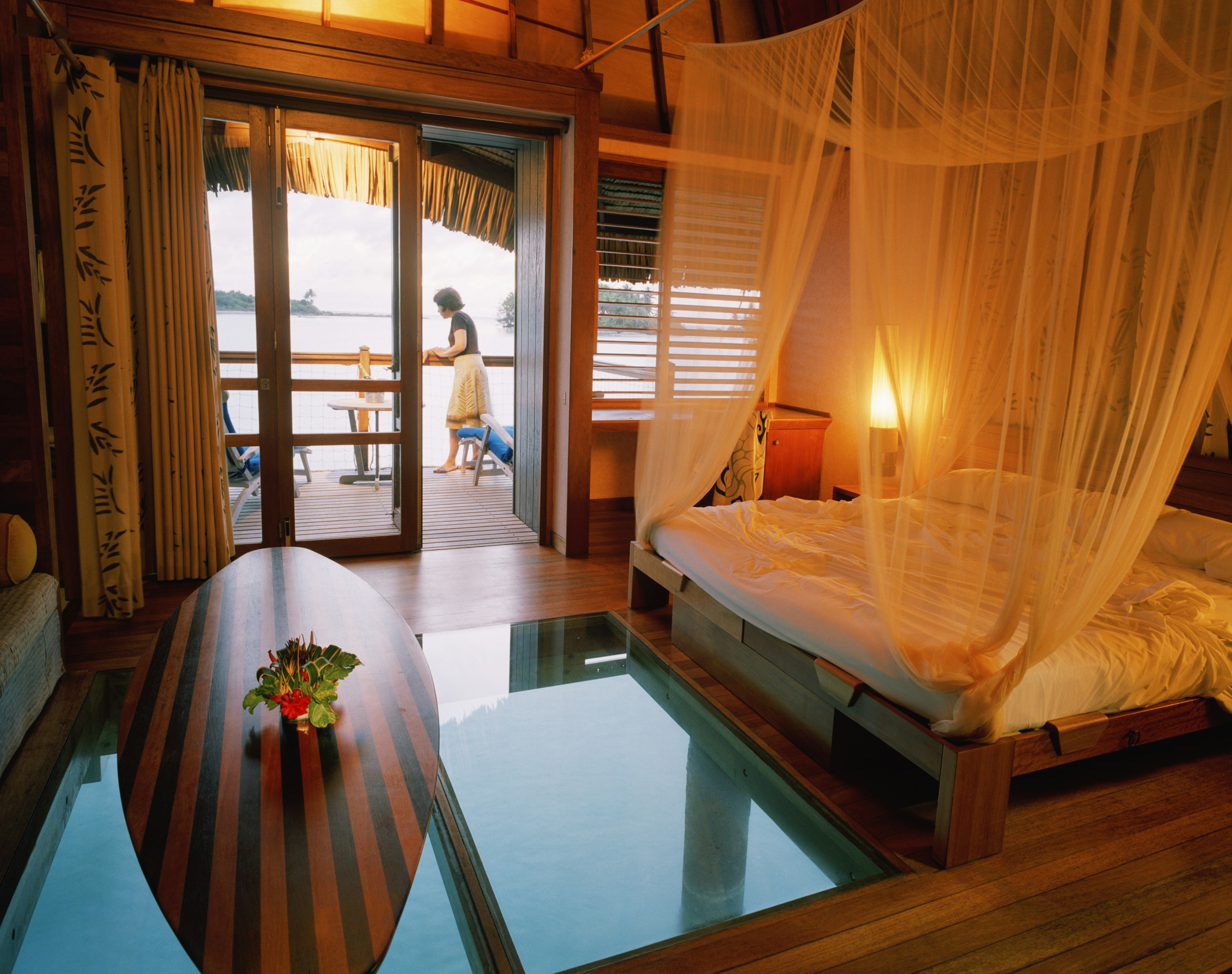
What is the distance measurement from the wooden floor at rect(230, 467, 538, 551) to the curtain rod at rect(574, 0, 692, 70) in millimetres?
2397

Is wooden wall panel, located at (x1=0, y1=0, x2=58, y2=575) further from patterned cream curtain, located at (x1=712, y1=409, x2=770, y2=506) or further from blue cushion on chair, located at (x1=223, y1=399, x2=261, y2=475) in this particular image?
patterned cream curtain, located at (x1=712, y1=409, x2=770, y2=506)

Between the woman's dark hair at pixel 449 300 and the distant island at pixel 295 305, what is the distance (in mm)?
2250

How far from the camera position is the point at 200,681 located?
2.20 m

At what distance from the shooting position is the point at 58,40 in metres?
3.26

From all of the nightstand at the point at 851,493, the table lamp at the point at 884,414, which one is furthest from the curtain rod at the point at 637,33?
the nightstand at the point at 851,493

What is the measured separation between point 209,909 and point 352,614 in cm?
133

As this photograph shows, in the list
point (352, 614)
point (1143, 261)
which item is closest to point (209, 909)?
point (352, 614)

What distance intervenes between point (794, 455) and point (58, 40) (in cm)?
439

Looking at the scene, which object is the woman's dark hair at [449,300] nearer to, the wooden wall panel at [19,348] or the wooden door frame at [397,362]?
the wooden door frame at [397,362]

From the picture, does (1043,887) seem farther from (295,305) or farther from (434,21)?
(434,21)

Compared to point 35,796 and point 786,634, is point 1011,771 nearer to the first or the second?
point 786,634

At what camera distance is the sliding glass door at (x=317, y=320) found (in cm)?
415

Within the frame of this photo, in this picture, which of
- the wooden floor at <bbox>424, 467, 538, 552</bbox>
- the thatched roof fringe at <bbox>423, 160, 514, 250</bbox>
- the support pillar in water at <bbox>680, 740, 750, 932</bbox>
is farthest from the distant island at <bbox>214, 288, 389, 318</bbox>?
the support pillar in water at <bbox>680, 740, 750, 932</bbox>

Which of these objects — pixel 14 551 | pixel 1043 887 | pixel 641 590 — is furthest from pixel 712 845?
pixel 14 551
